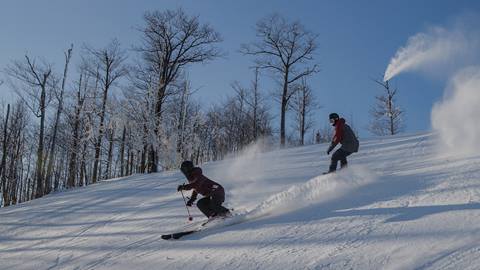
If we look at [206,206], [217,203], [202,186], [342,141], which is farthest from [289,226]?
[342,141]

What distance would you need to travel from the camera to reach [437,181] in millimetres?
9180

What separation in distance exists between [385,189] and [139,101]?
2038cm

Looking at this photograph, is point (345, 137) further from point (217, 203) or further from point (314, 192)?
point (217, 203)

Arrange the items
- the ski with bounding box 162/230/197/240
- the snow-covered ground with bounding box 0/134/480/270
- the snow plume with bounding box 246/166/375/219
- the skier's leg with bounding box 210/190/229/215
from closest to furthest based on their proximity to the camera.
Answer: the snow-covered ground with bounding box 0/134/480/270
the ski with bounding box 162/230/197/240
the skier's leg with bounding box 210/190/229/215
the snow plume with bounding box 246/166/375/219

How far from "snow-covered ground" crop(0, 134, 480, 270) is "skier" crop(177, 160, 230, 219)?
533 millimetres

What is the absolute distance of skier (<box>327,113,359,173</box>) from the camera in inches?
431

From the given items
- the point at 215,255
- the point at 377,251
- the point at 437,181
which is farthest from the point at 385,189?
the point at 215,255

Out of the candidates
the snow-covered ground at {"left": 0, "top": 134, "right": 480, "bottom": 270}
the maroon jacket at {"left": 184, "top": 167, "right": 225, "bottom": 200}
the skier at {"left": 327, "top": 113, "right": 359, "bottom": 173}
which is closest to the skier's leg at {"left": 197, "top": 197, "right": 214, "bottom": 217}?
the maroon jacket at {"left": 184, "top": 167, "right": 225, "bottom": 200}

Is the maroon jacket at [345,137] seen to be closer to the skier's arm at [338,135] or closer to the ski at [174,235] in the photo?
the skier's arm at [338,135]

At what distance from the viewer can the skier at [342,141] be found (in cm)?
1095

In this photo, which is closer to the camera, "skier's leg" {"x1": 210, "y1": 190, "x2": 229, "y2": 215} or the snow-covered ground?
the snow-covered ground

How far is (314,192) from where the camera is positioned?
9.40m

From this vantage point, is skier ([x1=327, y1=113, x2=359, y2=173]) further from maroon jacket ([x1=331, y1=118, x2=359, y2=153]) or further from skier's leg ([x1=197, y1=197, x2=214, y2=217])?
skier's leg ([x1=197, y1=197, x2=214, y2=217])

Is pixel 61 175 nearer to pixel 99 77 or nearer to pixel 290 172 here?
pixel 99 77
